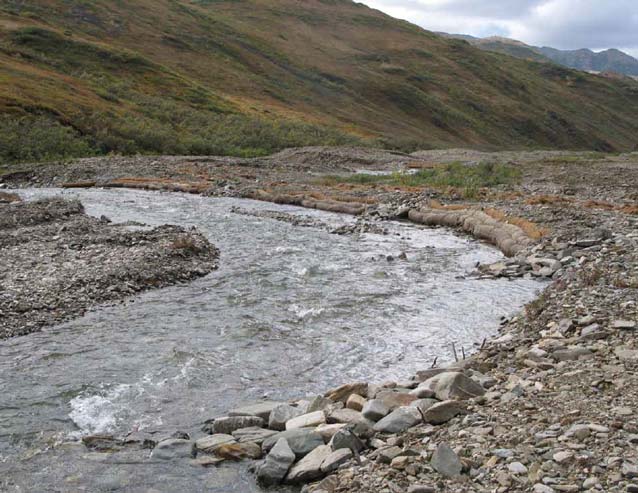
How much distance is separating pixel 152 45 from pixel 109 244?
102876 millimetres

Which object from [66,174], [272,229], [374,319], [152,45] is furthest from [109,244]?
[152,45]

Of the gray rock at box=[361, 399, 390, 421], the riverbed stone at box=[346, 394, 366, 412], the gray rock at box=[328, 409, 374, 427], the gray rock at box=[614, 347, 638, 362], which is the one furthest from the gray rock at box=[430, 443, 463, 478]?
the gray rock at box=[614, 347, 638, 362]

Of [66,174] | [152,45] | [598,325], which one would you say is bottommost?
[66,174]

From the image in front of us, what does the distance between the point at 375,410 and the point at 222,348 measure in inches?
198

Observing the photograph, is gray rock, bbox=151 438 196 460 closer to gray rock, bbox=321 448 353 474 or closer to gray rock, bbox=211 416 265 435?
gray rock, bbox=211 416 265 435

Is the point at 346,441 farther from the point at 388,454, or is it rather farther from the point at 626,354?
the point at 626,354

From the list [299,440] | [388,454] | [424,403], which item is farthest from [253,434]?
[424,403]

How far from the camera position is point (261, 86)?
11344 centimetres

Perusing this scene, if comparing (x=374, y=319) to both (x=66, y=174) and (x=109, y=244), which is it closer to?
(x=109, y=244)

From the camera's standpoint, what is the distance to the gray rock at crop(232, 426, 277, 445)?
944 cm

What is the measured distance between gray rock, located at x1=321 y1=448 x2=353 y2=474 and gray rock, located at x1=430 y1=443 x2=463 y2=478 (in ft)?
3.80

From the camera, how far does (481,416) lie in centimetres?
887

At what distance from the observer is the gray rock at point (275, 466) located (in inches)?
330

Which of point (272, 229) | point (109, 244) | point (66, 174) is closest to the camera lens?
point (109, 244)
